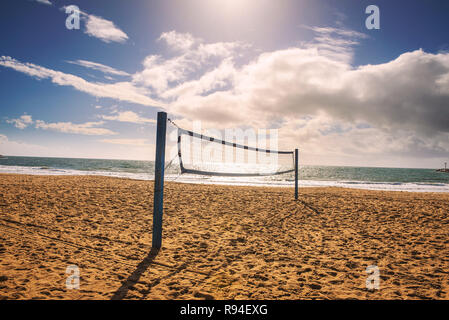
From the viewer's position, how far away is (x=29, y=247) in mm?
4156

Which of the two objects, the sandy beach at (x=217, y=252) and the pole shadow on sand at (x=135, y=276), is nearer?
the pole shadow on sand at (x=135, y=276)

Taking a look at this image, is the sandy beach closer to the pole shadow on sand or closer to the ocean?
the pole shadow on sand

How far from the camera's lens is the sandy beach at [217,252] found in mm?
→ 3146

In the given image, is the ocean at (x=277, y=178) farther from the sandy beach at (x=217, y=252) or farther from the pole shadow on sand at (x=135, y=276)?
the pole shadow on sand at (x=135, y=276)

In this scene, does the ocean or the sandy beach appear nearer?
the sandy beach

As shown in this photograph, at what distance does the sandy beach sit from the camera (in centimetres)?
315

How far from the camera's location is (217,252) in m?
4.62

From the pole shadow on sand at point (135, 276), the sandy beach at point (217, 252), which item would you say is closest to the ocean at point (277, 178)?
the sandy beach at point (217, 252)

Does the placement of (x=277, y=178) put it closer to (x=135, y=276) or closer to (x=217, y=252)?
(x=217, y=252)

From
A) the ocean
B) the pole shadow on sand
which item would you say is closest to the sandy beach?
the pole shadow on sand

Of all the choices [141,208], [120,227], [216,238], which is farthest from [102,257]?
[141,208]

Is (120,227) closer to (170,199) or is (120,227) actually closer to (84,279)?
(84,279)

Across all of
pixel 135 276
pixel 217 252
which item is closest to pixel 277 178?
pixel 217 252
